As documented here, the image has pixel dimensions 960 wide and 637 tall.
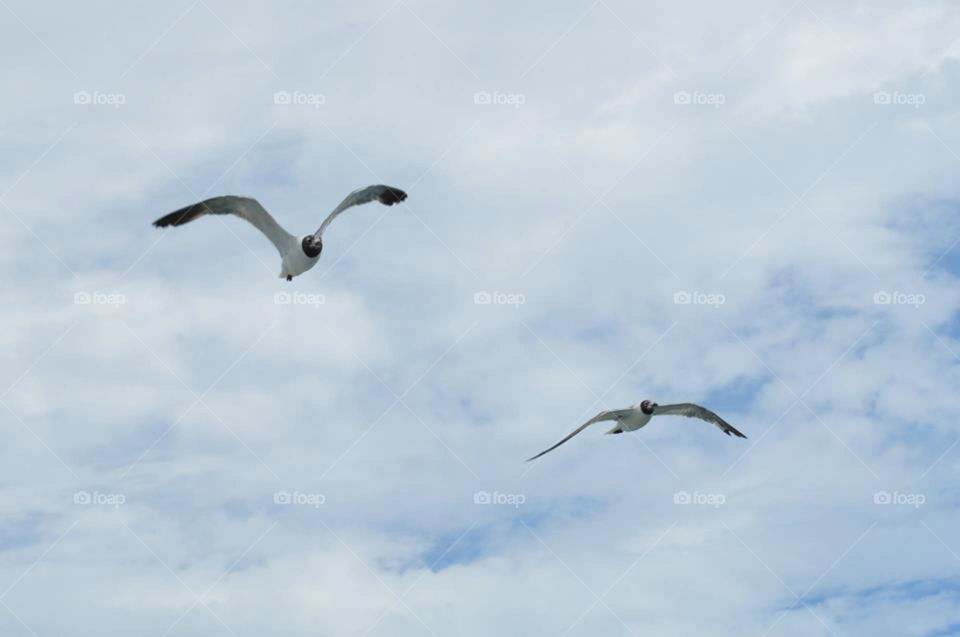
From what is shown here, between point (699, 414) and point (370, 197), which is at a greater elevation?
point (370, 197)

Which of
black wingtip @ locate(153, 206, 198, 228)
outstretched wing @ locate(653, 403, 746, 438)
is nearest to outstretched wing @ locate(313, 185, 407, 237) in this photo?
black wingtip @ locate(153, 206, 198, 228)


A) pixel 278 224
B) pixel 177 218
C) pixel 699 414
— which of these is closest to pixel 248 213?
pixel 278 224

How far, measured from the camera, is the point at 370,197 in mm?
53562

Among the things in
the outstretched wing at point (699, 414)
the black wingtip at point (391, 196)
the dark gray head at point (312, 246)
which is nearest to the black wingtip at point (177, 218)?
the dark gray head at point (312, 246)

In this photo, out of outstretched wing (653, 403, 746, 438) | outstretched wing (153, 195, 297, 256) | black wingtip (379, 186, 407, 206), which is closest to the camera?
outstretched wing (153, 195, 297, 256)

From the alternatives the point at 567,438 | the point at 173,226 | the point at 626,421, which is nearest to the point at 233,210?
the point at 173,226

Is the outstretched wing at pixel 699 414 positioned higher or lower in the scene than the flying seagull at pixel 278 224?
lower

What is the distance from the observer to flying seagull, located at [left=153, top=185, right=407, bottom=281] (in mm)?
51688

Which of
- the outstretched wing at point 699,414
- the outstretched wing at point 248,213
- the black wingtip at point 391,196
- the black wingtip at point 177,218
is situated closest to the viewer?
the black wingtip at point 177,218

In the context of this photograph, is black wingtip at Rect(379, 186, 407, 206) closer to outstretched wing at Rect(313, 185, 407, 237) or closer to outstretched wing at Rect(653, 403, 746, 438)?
outstretched wing at Rect(313, 185, 407, 237)

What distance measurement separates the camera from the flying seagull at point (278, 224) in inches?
2035

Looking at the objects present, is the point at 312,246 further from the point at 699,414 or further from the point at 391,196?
the point at 699,414

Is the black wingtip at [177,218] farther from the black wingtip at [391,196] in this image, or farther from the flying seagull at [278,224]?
the black wingtip at [391,196]

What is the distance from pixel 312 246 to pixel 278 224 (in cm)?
282
